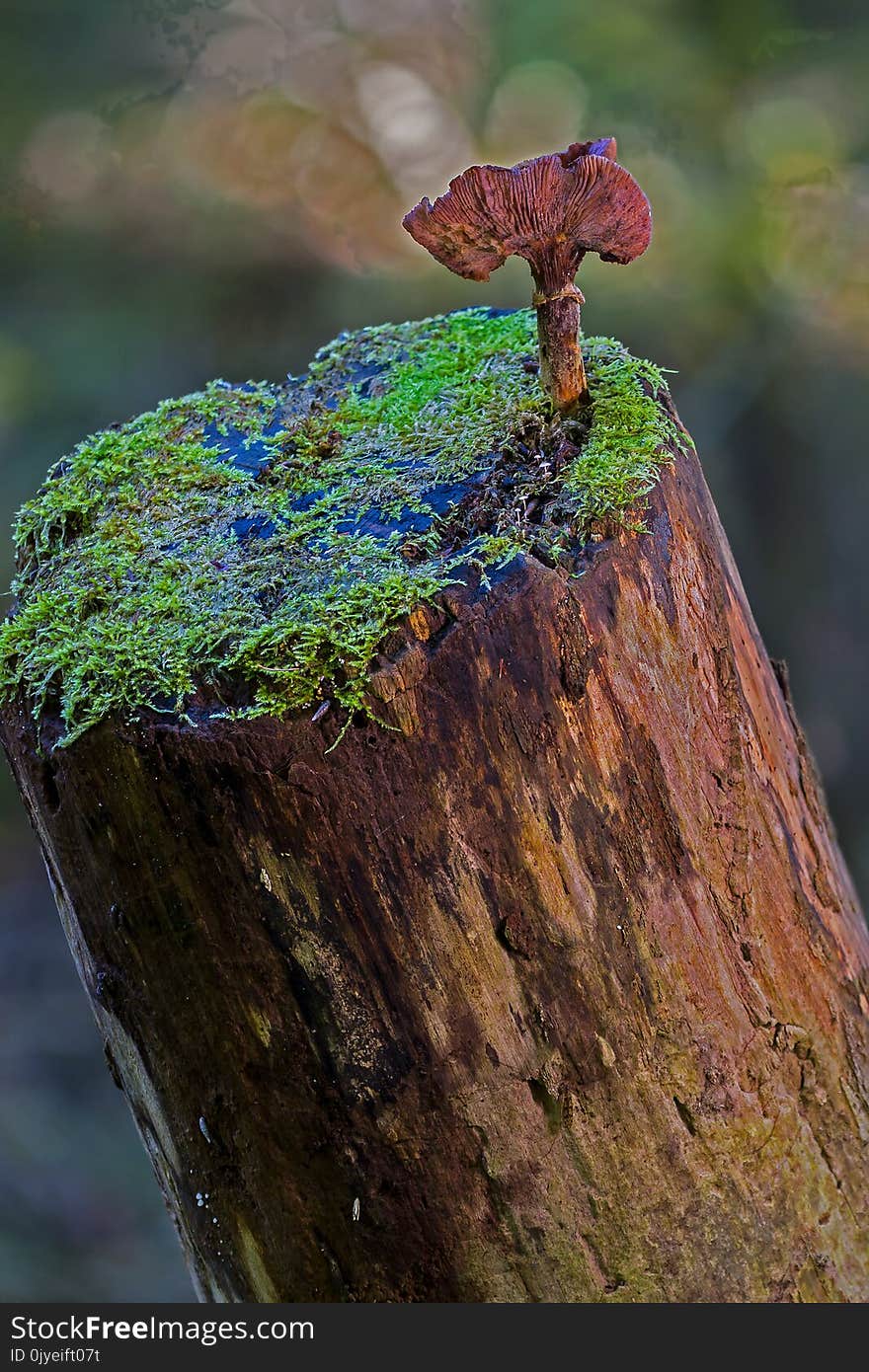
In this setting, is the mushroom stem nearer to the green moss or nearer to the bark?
the green moss

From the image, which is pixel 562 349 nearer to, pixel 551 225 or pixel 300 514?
pixel 551 225

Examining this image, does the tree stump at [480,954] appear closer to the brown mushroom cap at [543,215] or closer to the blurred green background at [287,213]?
the brown mushroom cap at [543,215]

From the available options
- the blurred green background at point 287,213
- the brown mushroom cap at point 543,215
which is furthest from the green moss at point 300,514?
the blurred green background at point 287,213

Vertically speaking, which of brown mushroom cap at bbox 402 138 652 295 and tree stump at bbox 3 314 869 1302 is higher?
brown mushroom cap at bbox 402 138 652 295

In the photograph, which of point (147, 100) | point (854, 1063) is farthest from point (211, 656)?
point (147, 100)

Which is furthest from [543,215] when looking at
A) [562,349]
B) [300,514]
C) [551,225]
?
[300,514]

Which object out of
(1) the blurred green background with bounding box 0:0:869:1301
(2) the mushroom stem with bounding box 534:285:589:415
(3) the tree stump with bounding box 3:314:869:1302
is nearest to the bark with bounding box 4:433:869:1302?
(3) the tree stump with bounding box 3:314:869:1302

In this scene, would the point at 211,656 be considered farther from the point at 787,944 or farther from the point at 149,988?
the point at 787,944
